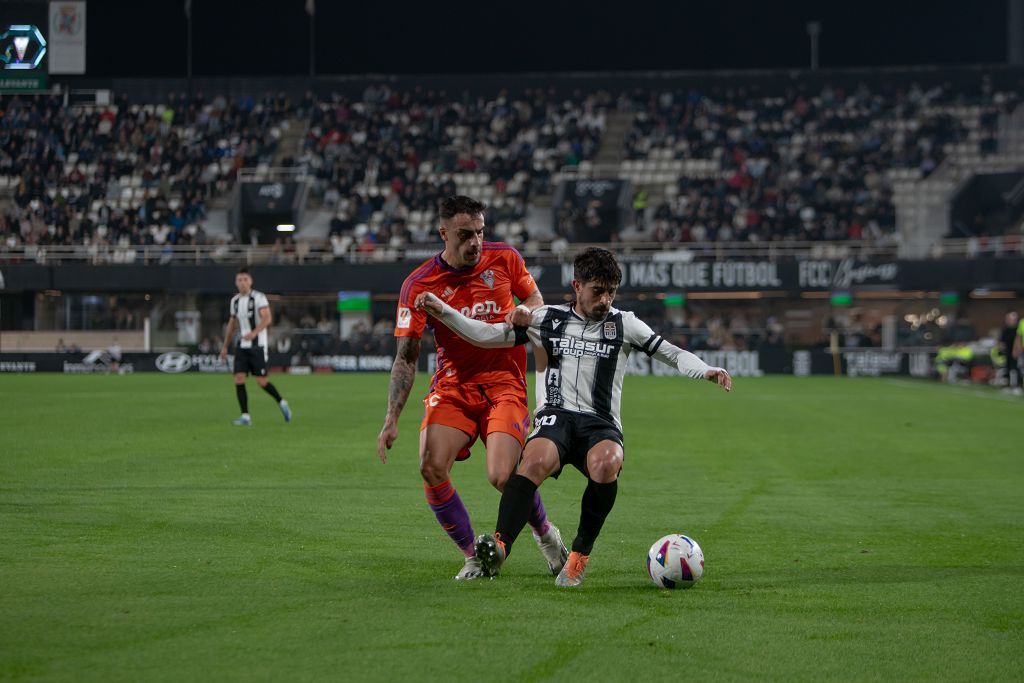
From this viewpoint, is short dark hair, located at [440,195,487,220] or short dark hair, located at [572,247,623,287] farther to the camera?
short dark hair, located at [440,195,487,220]

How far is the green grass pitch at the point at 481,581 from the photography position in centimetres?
457

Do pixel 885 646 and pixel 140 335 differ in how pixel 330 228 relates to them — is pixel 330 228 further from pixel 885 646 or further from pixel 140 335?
pixel 885 646

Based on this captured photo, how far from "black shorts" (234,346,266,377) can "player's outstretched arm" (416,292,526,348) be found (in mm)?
10805

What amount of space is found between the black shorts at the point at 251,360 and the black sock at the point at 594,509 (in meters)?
11.3

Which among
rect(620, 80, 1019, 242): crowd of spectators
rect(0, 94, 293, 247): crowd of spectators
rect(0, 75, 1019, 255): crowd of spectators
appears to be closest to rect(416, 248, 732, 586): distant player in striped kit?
rect(0, 75, 1019, 255): crowd of spectators

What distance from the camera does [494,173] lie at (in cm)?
4603

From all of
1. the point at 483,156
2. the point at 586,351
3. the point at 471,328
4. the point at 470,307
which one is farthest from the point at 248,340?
the point at 483,156

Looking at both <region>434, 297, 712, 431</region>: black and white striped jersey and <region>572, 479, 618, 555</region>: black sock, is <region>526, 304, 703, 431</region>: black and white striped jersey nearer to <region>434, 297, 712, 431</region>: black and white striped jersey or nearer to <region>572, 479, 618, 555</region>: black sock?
<region>434, 297, 712, 431</region>: black and white striped jersey

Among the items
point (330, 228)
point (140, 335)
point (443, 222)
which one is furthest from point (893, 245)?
point (443, 222)

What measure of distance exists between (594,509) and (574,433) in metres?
0.46

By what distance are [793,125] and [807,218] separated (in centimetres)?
661

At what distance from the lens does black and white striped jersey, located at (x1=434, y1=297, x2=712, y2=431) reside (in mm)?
6469

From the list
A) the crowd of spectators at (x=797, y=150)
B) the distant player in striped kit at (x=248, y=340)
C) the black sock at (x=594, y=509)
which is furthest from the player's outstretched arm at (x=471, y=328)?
the crowd of spectators at (x=797, y=150)

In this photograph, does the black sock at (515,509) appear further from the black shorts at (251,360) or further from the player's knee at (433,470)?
the black shorts at (251,360)
